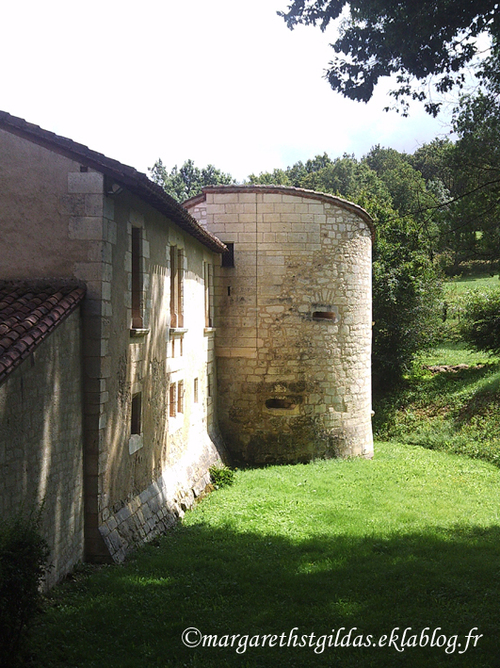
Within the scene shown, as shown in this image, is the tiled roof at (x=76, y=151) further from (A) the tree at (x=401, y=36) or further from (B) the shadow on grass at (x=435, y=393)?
(B) the shadow on grass at (x=435, y=393)

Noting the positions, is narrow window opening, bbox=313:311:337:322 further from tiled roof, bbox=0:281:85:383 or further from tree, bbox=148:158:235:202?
tree, bbox=148:158:235:202

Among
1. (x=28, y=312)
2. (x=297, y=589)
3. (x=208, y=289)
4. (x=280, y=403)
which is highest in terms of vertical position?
(x=208, y=289)

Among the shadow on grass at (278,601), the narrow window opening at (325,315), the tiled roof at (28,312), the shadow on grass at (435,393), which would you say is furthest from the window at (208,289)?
the shadow on grass at (435,393)

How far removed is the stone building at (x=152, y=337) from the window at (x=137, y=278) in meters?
0.03

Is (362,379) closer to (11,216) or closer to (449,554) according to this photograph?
(449,554)

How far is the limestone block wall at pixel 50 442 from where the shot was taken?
521 centimetres

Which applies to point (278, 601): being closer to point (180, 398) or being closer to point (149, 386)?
point (149, 386)

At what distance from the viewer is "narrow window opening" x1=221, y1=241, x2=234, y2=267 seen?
1388 centimetres

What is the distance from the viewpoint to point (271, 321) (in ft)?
45.2

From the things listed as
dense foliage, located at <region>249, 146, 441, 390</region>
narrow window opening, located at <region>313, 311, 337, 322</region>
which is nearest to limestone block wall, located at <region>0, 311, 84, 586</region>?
narrow window opening, located at <region>313, 311, 337, 322</region>

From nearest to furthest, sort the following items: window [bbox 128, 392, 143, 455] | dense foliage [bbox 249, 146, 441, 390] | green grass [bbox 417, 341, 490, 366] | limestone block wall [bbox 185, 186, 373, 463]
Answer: window [bbox 128, 392, 143, 455], limestone block wall [bbox 185, 186, 373, 463], dense foliage [bbox 249, 146, 441, 390], green grass [bbox 417, 341, 490, 366]

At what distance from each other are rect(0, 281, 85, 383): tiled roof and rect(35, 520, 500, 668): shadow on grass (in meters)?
2.38

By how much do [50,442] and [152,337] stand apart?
10.5 ft

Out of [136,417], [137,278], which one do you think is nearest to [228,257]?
[137,278]
